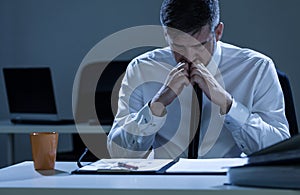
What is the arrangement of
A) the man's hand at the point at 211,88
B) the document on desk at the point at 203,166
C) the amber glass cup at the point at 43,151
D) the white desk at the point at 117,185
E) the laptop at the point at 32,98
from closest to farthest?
the white desk at the point at 117,185, the document on desk at the point at 203,166, the amber glass cup at the point at 43,151, the man's hand at the point at 211,88, the laptop at the point at 32,98

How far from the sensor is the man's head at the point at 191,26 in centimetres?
171

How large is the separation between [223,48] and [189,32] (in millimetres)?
234

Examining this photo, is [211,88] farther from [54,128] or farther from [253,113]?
[54,128]

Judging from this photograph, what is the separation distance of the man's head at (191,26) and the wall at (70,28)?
8.16 ft

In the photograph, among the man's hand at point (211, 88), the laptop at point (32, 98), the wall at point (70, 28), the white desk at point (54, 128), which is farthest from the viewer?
the wall at point (70, 28)

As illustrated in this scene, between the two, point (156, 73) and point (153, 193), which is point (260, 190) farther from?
point (156, 73)

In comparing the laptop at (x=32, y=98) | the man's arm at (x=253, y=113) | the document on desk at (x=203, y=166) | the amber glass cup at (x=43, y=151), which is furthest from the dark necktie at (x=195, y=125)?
the laptop at (x=32, y=98)

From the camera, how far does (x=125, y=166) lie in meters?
1.25

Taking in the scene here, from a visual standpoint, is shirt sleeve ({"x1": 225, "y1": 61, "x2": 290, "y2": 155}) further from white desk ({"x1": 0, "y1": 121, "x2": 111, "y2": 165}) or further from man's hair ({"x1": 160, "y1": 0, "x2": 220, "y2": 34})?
white desk ({"x1": 0, "y1": 121, "x2": 111, "y2": 165})

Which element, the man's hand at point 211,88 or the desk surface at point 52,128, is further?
the desk surface at point 52,128

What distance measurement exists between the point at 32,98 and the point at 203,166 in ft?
7.70

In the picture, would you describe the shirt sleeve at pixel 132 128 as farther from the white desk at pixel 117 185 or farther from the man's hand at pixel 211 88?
the white desk at pixel 117 185

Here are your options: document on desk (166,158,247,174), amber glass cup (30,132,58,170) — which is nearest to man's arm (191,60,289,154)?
document on desk (166,158,247,174)

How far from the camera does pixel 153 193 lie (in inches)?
36.8
